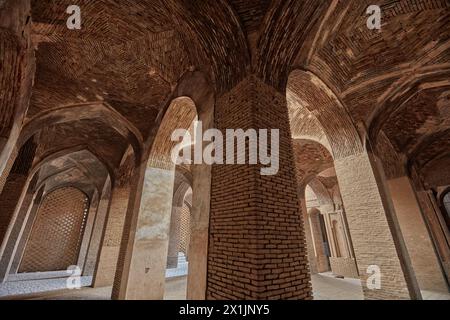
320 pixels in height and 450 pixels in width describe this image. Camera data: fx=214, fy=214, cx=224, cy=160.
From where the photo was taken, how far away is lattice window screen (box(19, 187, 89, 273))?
12.5 metres

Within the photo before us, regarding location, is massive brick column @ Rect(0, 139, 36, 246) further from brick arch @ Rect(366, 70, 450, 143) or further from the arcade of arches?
brick arch @ Rect(366, 70, 450, 143)

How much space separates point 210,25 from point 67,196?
573 inches

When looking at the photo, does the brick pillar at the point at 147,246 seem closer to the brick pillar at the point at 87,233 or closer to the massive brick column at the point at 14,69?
the massive brick column at the point at 14,69

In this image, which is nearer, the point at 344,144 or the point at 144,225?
the point at 144,225

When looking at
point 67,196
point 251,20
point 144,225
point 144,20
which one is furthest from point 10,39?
point 67,196

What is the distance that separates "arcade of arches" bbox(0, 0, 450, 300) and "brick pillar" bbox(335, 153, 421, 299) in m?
0.04

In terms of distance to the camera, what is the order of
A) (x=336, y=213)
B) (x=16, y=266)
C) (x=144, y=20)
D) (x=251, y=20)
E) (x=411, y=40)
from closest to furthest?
(x=251, y=20)
(x=144, y=20)
(x=411, y=40)
(x=16, y=266)
(x=336, y=213)

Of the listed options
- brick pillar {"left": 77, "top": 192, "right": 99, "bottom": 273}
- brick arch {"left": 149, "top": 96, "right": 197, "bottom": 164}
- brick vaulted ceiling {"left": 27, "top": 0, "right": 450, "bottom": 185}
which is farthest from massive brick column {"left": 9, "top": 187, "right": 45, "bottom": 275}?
brick arch {"left": 149, "top": 96, "right": 197, "bottom": 164}

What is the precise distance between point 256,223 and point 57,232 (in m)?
15.4

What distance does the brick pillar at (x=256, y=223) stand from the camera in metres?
2.74

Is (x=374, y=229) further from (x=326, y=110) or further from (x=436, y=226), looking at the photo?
(x=436, y=226)

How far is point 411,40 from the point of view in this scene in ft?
16.8

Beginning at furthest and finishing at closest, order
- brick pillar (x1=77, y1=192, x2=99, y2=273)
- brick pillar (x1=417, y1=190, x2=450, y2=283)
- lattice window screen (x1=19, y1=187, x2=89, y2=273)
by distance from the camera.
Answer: brick pillar (x1=77, y1=192, x2=99, y2=273), lattice window screen (x1=19, y1=187, x2=89, y2=273), brick pillar (x1=417, y1=190, x2=450, y2=283)

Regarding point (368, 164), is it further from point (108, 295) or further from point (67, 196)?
point (67, 196)
